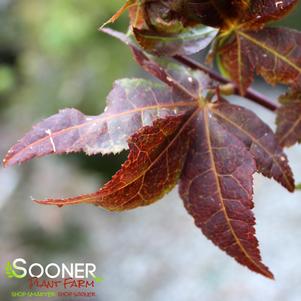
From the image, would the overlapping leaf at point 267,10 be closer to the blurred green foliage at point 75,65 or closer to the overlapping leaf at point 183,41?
the overlapping leaf at point 183,41

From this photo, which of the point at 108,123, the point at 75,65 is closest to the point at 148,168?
the point at 108,123

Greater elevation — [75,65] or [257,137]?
[75,65]

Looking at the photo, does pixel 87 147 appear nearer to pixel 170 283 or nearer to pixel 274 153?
pixel 274 153

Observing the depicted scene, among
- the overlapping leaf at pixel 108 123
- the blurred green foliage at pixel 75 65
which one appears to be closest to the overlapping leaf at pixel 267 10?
the overlapping leaf at pixel 108 123

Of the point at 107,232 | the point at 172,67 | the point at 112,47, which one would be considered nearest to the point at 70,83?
the point at 112,47

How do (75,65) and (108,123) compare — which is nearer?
(108,123)

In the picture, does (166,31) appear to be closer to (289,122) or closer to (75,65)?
(289,122)
